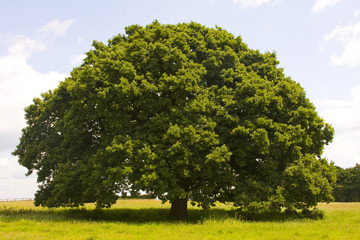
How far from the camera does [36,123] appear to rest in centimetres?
3164

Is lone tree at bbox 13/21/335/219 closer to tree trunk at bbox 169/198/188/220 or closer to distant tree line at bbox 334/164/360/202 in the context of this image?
tree trunk at bbox 169/198/188/220

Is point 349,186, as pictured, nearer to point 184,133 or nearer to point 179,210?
point 179,210

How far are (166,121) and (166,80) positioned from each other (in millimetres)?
3280

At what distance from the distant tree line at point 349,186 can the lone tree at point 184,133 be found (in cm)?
7555

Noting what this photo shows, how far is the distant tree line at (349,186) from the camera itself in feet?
296

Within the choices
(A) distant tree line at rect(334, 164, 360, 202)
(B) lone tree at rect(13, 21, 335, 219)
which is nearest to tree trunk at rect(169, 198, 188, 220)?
(B) lone tree at rect(13, 21, 335, 219)

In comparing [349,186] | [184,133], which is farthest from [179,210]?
[349,186]

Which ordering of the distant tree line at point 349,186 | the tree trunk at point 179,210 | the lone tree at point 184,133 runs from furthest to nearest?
the distant tree line at point 349,186 → the tree trunk at point 179,210 → the lone tree at point 184,133

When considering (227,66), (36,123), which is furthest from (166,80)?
(36,123)

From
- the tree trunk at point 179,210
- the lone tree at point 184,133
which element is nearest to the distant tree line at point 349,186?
the lone tree at point 184,133

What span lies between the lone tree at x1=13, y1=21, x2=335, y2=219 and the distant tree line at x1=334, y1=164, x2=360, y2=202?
248ft

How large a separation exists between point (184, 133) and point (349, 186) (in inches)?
3454

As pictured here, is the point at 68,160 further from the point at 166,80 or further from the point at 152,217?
the point at 166,80

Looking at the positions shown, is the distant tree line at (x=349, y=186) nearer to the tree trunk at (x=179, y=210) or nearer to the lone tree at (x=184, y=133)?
the lone tree at (x=184, y=133)
